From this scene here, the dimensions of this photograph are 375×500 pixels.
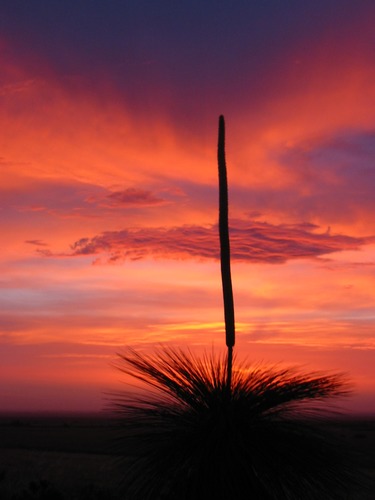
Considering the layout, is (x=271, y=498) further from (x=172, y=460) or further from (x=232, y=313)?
(x=232, y=313)

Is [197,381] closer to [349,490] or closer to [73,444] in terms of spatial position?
[349,490]

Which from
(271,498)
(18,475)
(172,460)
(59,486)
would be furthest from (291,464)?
(18,475)

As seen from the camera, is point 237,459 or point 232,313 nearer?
point 237,459

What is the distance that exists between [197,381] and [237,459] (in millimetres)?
1135

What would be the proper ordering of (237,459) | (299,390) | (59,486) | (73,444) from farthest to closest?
(73,444), (59,486), (299,390), (237,459)

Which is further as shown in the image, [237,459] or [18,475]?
[18,475]

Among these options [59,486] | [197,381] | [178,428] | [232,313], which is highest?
[232,313]

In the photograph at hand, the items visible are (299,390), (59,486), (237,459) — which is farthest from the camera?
(59,486)

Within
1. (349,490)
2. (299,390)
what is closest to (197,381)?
(299,390)

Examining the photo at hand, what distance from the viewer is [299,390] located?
898 centimetres

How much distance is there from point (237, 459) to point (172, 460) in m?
0.79

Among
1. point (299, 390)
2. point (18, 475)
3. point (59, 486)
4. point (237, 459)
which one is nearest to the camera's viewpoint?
point (237, 459)

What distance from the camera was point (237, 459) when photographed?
8422 millimetres

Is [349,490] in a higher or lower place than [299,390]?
lower
